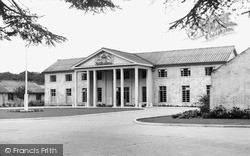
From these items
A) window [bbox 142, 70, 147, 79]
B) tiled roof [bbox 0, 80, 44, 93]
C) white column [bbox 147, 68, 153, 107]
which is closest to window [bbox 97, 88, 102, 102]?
window [bbox 142, 70, 147, 79]

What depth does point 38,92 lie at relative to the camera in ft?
216

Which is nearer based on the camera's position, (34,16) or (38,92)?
(34,16)

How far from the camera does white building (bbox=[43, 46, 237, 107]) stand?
4325 centimetres

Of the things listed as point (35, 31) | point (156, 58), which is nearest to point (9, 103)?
point (156, 58)

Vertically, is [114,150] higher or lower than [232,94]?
lower

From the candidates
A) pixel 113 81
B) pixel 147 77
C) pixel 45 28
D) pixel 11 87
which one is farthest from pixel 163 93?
pixel 45 28

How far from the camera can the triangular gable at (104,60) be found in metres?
44.8

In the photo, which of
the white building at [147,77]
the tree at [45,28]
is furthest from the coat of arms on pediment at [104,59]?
the tree at [45,28]

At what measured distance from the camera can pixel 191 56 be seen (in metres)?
45.3

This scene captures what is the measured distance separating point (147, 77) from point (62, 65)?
55.3 ft

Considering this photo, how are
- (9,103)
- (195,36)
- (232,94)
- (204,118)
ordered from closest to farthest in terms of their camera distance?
1. (195,36)
2. (204,118)
3. (232,94)
4. (9,103)

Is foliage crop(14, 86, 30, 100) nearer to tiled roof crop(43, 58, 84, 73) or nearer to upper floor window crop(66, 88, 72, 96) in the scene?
tiled roof crop(43, 58, 84, 73)

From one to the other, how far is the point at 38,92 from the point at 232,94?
48.9 metres

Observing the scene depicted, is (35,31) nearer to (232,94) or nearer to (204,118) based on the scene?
(204,118)
